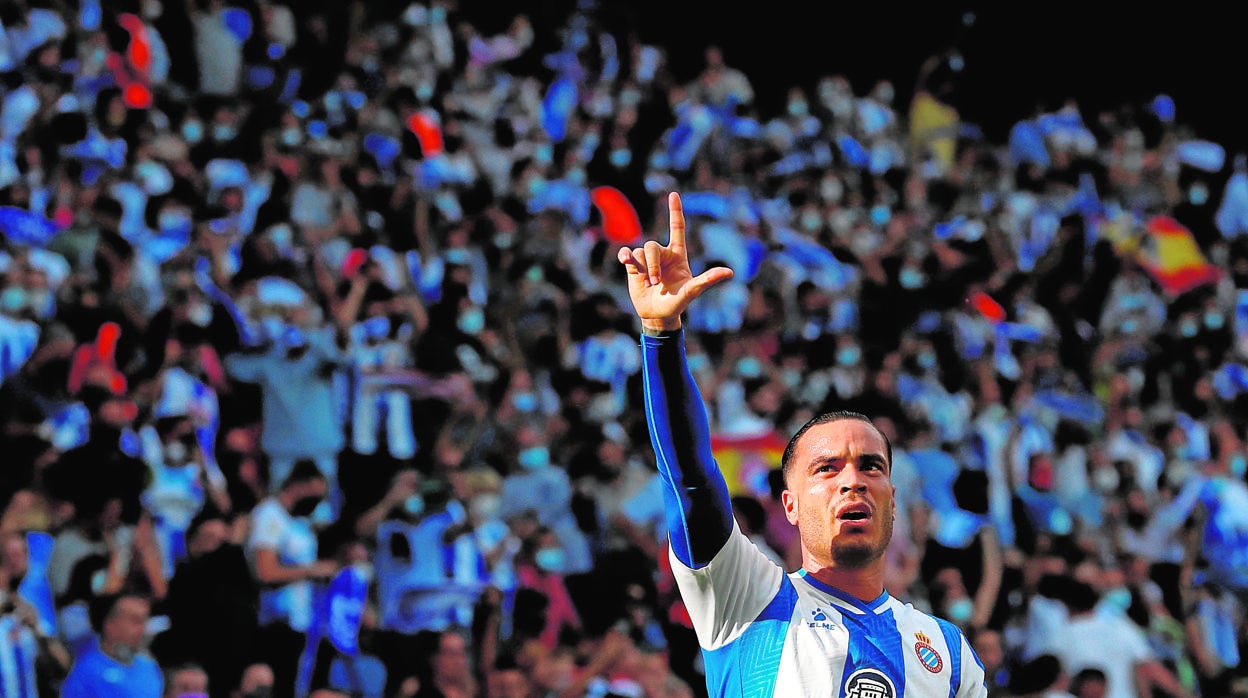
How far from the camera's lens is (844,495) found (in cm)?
307

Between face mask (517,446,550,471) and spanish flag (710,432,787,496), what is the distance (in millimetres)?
1027

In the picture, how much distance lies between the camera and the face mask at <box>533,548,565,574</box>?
790 centimetres

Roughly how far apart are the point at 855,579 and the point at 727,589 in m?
0.30

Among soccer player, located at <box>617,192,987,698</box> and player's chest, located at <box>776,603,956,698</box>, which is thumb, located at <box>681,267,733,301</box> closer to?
soccer player, located at <box>617,192,987,698</box>

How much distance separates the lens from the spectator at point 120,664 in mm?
6336

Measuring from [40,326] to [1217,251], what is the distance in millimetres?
9411

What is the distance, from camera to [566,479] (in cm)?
839

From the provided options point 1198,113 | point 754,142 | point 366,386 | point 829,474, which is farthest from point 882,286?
point 829,474

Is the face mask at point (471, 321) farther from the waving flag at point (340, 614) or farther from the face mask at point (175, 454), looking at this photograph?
A: the waving flag at point (340, 614)

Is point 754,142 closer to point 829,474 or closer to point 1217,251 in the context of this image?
point 1217,251

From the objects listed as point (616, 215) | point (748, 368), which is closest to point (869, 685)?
point (748, 368)

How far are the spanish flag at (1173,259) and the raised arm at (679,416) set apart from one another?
9902mm

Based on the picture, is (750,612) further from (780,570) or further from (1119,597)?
(1119,597)

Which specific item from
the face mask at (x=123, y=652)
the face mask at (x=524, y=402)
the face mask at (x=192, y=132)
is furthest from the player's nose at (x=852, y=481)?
the face mask at (x=192, y=132)
